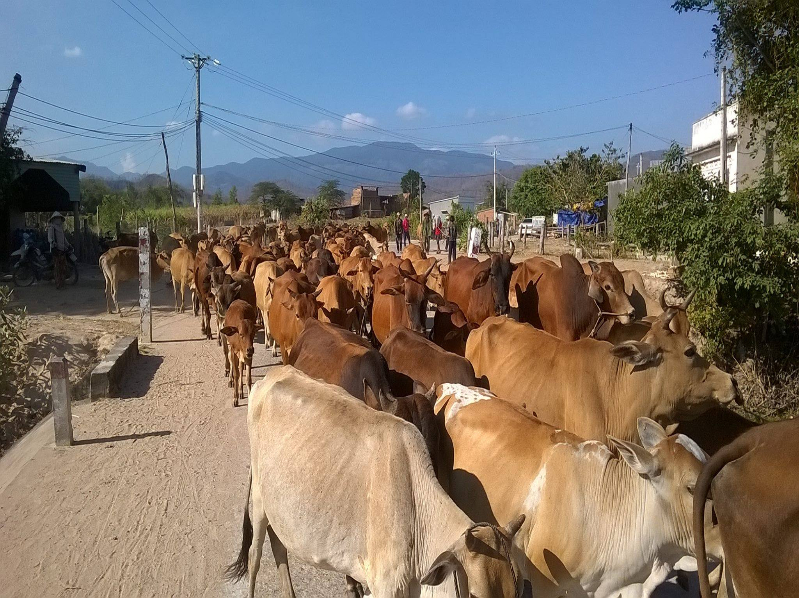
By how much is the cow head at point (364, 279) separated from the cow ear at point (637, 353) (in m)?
8.24

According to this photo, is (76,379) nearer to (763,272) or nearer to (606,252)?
(763,272)

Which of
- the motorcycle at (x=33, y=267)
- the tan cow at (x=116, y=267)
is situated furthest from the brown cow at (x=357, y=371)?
the motorcycle at (x=33, y=267)

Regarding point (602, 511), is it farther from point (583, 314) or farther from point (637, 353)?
point (583, 314)

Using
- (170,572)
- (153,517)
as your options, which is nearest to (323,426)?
(170,572)

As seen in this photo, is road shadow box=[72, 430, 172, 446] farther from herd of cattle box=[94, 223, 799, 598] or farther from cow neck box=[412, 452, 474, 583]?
cow neck box=[412, 452, 474, 583]

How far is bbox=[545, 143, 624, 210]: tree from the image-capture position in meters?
36.1

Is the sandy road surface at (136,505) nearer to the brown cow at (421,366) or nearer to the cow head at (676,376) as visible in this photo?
the brown cow at (421,366)

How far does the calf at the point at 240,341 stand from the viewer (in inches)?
396

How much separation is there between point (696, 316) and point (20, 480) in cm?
915

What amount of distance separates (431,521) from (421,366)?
293 centimetres

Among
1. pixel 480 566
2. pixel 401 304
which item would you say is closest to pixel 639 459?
pixel 480 566

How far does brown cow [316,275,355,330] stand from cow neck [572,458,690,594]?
7679 mm

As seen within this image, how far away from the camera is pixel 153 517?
6.59m

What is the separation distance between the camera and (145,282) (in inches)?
552
